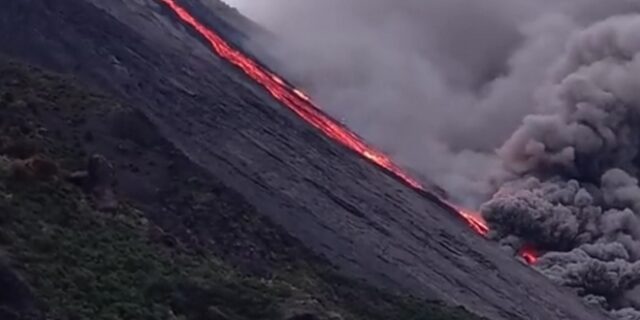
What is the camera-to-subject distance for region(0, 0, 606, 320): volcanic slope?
4053 centimetres

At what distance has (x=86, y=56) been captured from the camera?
43469 mm

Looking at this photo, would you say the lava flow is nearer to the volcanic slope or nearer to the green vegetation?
the volcanic slope

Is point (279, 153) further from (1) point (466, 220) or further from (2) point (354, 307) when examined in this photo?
(1) point (466, 220)

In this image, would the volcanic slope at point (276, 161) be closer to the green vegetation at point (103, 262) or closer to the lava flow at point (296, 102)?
the green vegetation at point (103, 262)

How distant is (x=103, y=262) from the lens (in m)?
29.5

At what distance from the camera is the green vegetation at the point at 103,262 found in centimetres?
2773

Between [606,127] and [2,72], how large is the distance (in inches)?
1454

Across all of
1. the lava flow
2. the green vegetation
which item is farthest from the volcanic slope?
the lava flow

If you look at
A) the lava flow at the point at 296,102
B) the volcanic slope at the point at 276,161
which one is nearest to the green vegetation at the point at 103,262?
the volcanic slope at the point at 276,161

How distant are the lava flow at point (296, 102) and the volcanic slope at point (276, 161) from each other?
11.8ft

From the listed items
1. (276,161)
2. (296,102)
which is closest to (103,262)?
(276,161)

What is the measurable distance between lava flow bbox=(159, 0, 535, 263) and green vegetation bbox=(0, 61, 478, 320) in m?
16.8

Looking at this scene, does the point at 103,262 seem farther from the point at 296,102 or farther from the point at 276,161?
the point at 296,102

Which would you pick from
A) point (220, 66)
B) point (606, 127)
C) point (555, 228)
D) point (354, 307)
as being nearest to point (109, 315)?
point (354, 307)
